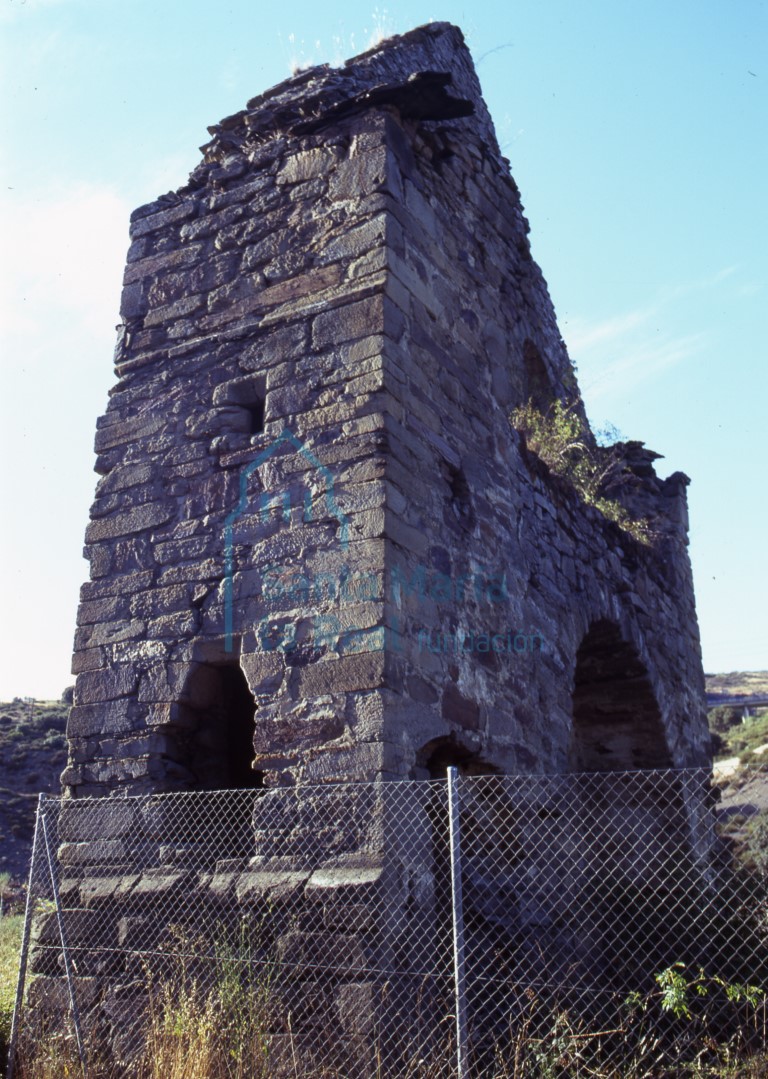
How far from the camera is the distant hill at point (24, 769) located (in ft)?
42.4

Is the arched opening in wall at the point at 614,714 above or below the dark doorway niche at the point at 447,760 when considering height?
above

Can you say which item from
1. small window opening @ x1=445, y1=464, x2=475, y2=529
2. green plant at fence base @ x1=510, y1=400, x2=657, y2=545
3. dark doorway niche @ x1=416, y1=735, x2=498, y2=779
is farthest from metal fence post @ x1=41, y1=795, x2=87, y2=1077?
green plant at fence base @ x1=510, y1=400, x2=657, y2=545

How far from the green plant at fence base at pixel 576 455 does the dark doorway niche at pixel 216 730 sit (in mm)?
2650

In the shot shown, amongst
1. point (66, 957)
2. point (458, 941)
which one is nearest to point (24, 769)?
point (66, 957)

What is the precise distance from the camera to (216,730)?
5531 millimetres

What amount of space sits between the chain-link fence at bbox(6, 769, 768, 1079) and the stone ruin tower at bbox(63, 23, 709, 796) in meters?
0.27

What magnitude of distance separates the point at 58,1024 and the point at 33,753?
36.4 feet

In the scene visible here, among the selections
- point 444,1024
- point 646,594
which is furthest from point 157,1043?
point 646,594

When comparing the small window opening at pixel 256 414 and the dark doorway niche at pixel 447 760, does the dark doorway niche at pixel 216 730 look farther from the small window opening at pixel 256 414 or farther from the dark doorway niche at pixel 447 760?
the small window opening at pixel 256 414

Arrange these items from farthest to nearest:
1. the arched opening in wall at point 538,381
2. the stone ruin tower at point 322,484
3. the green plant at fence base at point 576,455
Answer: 1. the arched opening in wall at point 538,381
2. the green plant at fence base at point 576,455
3. the stone ruin tower at point 322,484

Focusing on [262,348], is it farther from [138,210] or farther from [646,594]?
[646,594]

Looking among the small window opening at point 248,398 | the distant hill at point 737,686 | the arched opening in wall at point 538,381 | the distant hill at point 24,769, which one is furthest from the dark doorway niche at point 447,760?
the distant hill at point 737,686

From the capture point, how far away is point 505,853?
212 inches

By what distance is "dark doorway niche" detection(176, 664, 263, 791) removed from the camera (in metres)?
5.31
